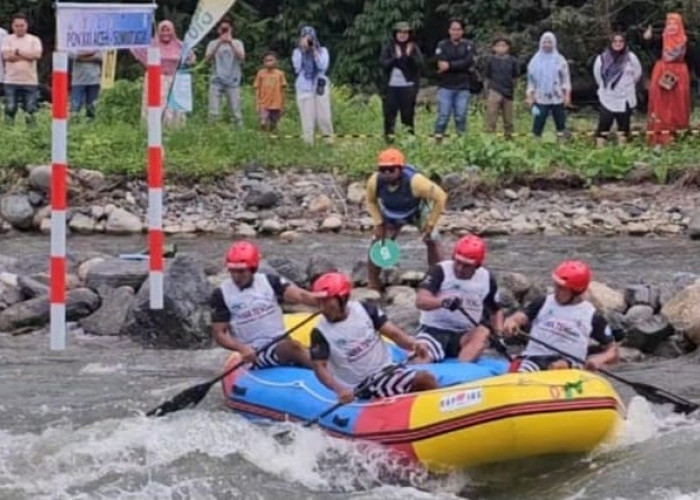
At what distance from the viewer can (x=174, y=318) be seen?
42.2 ft

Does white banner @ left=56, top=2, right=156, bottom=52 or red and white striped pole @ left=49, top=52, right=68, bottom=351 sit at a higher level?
white banner @ left=56, top=2, right=156, bottom=52

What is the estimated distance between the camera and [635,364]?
12172mm

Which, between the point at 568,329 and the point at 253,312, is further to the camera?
the point at 253,312

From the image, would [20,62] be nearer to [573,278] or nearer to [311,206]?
[311,206]

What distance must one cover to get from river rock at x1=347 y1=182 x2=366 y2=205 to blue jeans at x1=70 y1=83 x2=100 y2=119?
135 inches

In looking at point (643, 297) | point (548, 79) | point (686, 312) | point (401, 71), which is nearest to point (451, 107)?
point (401, 71)

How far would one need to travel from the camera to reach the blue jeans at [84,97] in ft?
65.2

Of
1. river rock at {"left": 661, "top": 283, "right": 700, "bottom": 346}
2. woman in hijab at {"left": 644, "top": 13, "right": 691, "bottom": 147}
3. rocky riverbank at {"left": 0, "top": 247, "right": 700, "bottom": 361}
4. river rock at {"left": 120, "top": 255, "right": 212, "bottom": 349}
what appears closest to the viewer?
river rock at {"left": 661, "top": 283, "right": 700, "bottom": 346}

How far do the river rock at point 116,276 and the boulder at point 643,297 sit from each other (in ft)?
13.5

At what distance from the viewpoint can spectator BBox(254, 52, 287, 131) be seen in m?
20.1

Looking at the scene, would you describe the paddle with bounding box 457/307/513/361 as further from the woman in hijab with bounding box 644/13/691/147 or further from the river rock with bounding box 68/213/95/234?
the woman in hijab with bounding box 644/13/691/147

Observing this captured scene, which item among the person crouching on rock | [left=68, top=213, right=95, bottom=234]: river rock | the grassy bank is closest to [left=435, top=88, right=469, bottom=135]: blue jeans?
the grassy bank

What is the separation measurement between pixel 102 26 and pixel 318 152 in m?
8.71

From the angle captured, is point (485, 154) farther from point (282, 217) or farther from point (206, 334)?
point (206, 334)
